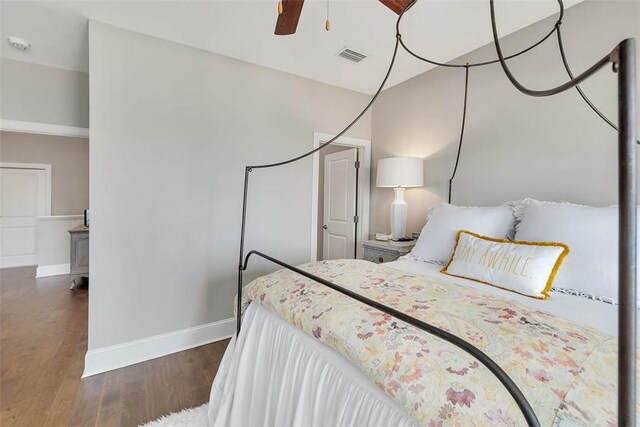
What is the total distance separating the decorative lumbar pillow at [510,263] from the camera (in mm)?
1457

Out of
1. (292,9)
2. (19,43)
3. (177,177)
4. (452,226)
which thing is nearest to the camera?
(292,9)

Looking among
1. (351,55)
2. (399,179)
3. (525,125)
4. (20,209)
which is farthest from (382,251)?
(20,209)

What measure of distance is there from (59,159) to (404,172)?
6.18m

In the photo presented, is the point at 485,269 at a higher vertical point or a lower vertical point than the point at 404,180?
lower

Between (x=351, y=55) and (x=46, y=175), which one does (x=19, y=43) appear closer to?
(x=351, y=55)

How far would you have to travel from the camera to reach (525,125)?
227 cm

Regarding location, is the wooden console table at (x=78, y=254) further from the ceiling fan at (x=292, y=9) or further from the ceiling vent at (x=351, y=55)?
the ceiling fan at (x=292, y=9)

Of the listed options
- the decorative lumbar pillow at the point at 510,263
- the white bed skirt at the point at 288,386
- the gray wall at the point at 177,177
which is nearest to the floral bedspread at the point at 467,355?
the white bed skirt at the point at 288,386

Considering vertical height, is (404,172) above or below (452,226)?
above

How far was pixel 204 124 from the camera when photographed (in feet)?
8.77

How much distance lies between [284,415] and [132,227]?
1942 mm

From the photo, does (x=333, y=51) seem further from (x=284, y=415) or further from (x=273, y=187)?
(x=284, y=415)

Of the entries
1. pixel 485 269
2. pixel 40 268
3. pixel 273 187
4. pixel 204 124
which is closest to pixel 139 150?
pixel 204 124

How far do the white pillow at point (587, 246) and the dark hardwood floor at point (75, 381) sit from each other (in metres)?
2.28
